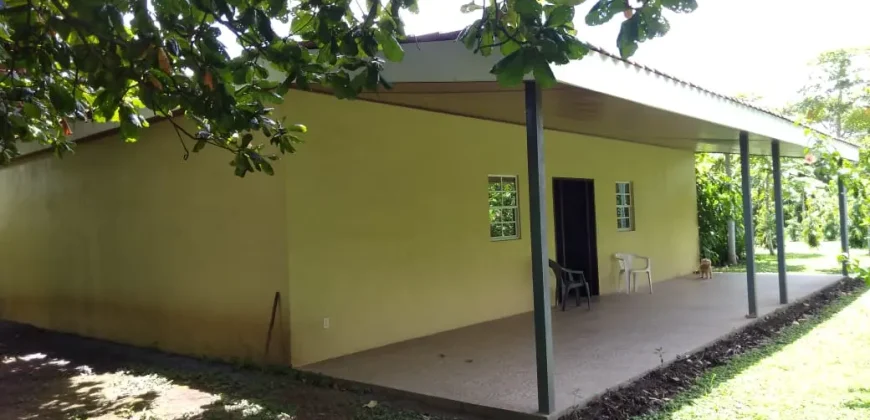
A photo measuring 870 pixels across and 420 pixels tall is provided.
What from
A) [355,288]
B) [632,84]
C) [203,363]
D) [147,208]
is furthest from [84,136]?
[632,84]

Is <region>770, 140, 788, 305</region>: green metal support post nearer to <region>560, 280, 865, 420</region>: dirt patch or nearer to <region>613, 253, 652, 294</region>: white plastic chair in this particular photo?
<region>560, 280, 865, 420</region>: dirt patch

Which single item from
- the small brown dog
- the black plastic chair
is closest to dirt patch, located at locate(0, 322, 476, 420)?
the black plastic chair

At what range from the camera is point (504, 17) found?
3.34m

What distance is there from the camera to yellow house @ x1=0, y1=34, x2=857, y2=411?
5.99 metres

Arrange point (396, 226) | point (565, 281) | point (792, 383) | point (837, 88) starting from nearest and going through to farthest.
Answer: point (792, 383) < point (396, 226) < point (565, 281) < point (837, 88)

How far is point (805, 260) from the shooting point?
53.5ft

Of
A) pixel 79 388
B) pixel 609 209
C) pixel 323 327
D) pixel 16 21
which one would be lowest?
pixel 79 388

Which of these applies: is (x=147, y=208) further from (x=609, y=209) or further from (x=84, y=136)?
(x=609, y=209)

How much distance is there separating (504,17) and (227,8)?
1372 millimetres

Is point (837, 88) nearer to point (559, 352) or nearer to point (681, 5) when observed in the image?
point (559, 352)

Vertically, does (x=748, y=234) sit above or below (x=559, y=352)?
above

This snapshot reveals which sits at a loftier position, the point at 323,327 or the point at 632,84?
the point at 632,84

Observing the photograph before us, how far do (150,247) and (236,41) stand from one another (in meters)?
4.62

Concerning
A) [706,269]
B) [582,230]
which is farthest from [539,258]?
[706,269]
